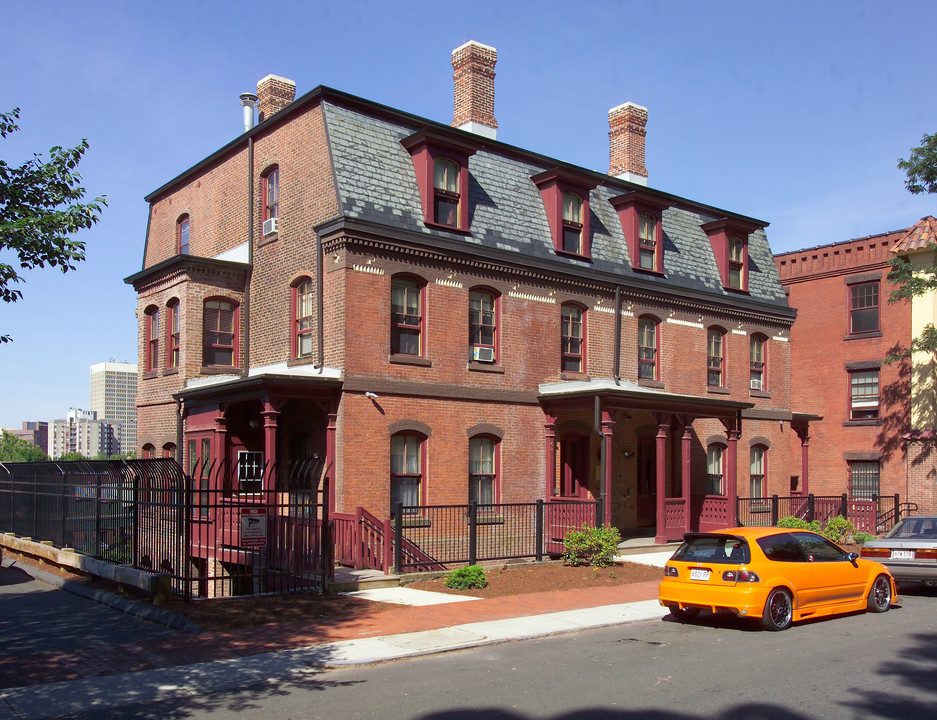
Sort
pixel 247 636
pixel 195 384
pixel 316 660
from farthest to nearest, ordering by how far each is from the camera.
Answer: pixel 195 384 < pixel 247 636 < pixel 316 660

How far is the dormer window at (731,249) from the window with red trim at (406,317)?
1222cm

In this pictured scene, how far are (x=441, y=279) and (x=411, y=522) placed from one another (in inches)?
229

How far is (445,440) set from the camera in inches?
818

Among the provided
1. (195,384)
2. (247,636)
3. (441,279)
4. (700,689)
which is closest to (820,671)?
(700,689)

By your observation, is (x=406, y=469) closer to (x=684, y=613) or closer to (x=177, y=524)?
(x=177, y=524)

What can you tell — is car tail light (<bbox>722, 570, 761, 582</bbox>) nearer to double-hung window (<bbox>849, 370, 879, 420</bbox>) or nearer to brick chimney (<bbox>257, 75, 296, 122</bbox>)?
brick chimney (<bbox>257, 75, 296, 122</bbox>)

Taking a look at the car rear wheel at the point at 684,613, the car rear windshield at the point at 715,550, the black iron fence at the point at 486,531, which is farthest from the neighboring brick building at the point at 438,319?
the car rear windshield at the point at 715,550

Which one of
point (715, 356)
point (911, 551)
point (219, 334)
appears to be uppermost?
point (219, 334)

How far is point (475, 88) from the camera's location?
24766 mm

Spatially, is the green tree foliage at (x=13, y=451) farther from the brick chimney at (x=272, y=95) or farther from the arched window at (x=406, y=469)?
the arched window at (x=406, y=469)

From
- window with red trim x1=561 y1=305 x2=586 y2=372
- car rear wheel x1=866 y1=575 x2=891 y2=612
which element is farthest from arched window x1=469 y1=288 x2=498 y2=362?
car rear wheel x1=866 y1=575 x2=891 y2=612

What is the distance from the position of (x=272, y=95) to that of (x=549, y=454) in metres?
12.8

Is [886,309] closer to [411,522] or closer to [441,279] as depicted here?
[441,279]

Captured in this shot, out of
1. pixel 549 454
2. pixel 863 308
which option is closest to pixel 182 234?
pixel 549 454
